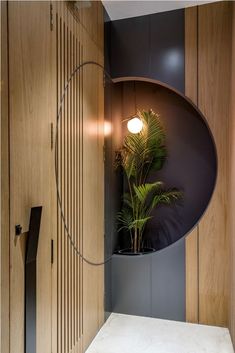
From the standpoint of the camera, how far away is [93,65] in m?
2.56

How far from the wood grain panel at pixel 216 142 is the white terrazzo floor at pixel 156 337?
20cm

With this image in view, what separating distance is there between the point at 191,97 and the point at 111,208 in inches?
55.5

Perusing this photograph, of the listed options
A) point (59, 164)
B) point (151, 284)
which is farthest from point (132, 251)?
point (59, 164)

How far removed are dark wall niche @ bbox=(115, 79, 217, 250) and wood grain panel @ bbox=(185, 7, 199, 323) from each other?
377 millimetres

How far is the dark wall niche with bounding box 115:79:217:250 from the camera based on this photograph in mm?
3184

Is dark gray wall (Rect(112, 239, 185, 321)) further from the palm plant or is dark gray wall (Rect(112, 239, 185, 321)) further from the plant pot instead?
the palm plant

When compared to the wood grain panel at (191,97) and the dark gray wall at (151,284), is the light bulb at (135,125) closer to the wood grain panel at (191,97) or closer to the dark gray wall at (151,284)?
the wood grain panel at (191,97)

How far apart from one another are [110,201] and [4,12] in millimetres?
2009

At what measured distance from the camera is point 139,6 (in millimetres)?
2762

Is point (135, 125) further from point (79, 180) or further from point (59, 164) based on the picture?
point (59, 164)

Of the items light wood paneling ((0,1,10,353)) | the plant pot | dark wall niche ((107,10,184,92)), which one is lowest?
the plant pot

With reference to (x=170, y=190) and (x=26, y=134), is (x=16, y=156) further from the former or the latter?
(x=170, y=190)

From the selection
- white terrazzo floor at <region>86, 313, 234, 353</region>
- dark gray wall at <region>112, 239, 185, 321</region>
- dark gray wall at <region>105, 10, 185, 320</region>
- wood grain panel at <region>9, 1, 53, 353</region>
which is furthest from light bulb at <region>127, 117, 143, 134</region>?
white terrazzo floor at <region>86, 313, 234, 353</region>

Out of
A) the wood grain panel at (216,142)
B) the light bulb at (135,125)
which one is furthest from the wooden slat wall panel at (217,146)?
the light bulb at (135,125)
